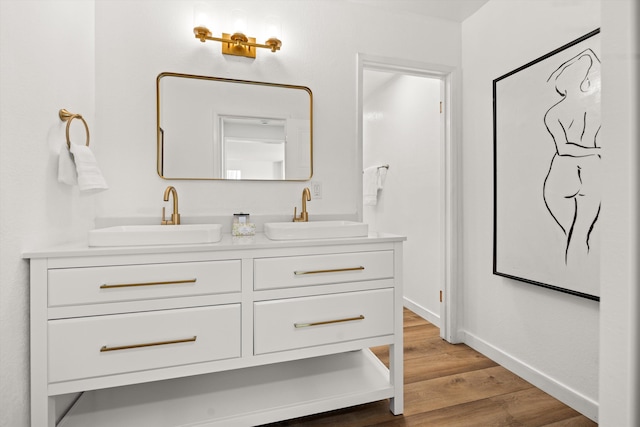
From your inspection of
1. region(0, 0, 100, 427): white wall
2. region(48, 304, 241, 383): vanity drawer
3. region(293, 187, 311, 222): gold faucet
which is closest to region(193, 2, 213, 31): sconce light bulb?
region(0, 0, 100, 427): white wall

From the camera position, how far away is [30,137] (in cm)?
121

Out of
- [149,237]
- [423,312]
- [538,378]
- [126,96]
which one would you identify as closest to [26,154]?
[149,237]

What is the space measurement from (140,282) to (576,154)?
2.03 m

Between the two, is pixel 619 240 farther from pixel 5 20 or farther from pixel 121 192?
pixel 121 192

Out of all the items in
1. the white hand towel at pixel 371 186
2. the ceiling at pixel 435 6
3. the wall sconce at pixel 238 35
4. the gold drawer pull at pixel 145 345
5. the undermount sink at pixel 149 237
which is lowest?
the gold drawer pull at pixel 145 345

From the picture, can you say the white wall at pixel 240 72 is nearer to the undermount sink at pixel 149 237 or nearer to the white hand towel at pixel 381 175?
the undermount sink at pixel 149 237

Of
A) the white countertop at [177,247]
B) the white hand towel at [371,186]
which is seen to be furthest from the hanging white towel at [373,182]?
the white countertop at [177,247]

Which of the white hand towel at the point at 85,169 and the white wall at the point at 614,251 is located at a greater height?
the white hand towel at the point at 85,169

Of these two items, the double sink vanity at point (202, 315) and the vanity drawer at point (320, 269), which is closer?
the double sink vanity at point (202, 315)

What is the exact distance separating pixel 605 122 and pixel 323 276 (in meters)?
1.17

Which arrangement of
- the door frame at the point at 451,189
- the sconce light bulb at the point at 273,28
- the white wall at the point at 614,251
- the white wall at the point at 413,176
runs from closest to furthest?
1. the white wall at the point at 614,251
2. the sconce light bulb at the point at 273,28
3. the door frame at the point at 451,189
4. the white wall at the point at 413,176

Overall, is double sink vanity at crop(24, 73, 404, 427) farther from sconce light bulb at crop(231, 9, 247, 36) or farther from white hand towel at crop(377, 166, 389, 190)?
white hand towel at crop(377, 166, 389, 190)

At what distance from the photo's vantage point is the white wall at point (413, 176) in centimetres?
272

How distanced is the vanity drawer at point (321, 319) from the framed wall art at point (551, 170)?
906 mm
